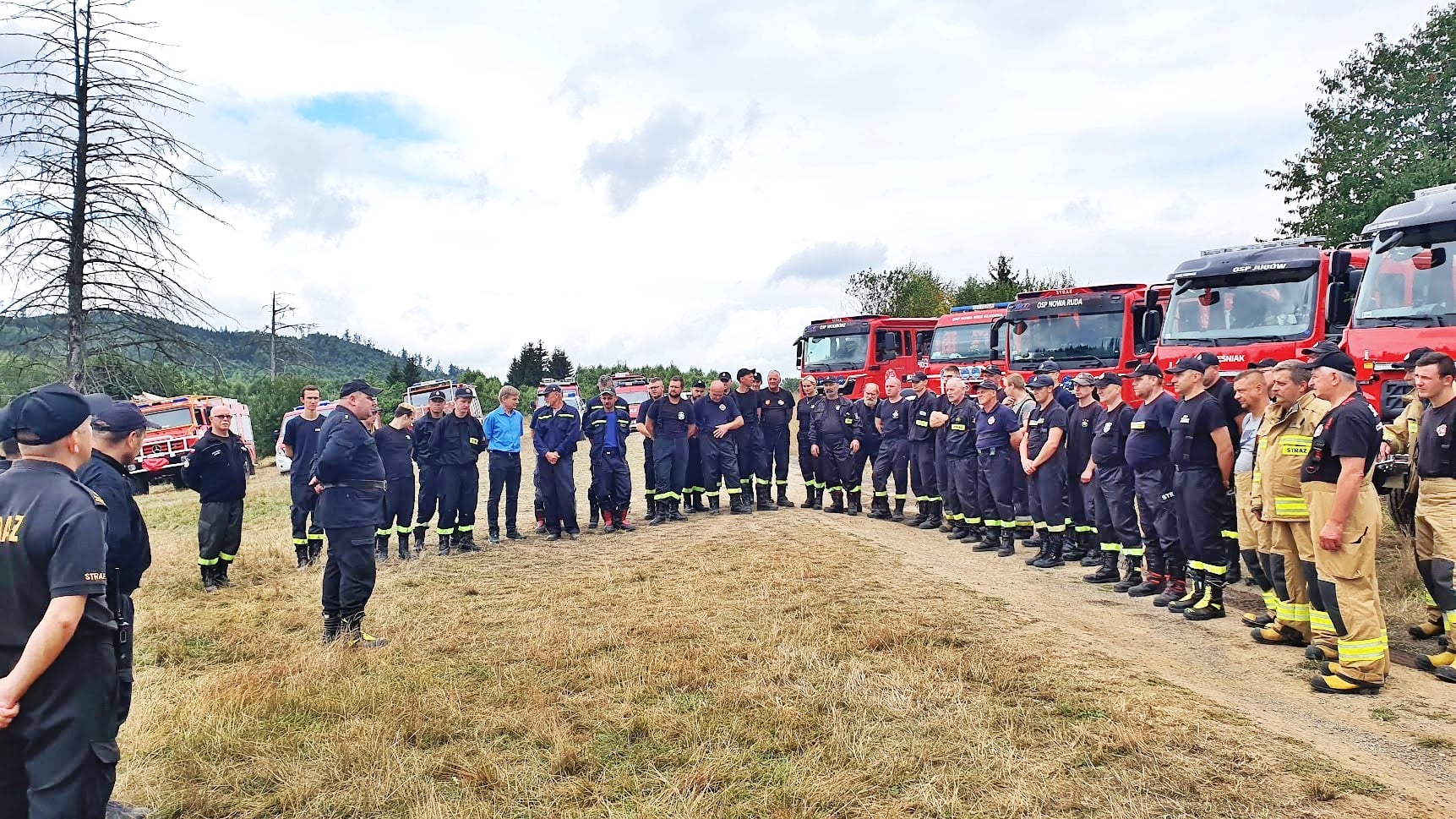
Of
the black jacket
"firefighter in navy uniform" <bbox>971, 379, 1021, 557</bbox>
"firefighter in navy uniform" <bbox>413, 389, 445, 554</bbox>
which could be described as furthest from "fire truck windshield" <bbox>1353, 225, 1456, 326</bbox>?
the black jacket

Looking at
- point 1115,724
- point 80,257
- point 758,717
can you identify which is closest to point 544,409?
point 80,257

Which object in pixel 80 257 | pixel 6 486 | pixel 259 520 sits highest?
pixel 80 257

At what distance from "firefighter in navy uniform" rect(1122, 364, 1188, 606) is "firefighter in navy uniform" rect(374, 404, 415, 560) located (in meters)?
7.35

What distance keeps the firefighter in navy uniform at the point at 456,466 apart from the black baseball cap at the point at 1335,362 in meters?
8.23

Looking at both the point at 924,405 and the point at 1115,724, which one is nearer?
the point at 1115,724

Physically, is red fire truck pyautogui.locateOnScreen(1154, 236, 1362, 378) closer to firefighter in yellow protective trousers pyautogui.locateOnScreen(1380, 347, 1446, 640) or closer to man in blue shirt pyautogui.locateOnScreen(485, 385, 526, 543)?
firefighter in yellow protective trousers pyautogui.locateOnScreen(1380, 347, 1446, 640)

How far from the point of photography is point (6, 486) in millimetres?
2648

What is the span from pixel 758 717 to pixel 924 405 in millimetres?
6904

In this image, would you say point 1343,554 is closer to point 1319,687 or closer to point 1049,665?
point 1319,687

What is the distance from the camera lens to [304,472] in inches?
368

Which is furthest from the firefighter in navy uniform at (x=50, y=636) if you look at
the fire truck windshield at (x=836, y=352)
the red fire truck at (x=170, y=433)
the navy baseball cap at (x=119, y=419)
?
the red fire truck at (x=170, y=433)

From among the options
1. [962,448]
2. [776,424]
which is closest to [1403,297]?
[962,448]

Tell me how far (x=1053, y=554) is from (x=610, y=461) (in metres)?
5.48

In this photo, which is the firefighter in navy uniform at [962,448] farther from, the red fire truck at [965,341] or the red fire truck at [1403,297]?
the red fire truck at [965,341]
